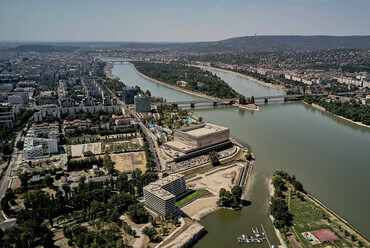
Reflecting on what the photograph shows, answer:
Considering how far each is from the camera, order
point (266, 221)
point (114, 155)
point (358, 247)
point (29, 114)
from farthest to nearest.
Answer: point (29, 114), point (114, 155), point (266, 221), point (358, 247)

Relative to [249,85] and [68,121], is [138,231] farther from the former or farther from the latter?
[249,85]

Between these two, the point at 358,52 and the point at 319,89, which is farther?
the point at 358,52

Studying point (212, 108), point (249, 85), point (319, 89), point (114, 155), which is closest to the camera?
point (114, 155)

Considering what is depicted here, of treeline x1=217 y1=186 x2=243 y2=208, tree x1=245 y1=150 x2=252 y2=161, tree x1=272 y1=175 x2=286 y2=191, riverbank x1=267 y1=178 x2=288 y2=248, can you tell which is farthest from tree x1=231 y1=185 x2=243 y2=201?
tree x1=245 y1=150 x2=252 y2=161

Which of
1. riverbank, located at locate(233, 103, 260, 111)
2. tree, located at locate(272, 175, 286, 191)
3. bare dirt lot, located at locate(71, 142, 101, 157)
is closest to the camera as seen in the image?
tree, located at locate(272, 175, 286, 191)

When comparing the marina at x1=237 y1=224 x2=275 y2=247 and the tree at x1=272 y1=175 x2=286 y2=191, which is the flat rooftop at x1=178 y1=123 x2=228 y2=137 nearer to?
the tree at x1=272 y1=175 x2=286 y2=191

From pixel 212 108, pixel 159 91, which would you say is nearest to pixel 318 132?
pixel 212 108

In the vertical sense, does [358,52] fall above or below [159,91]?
above
